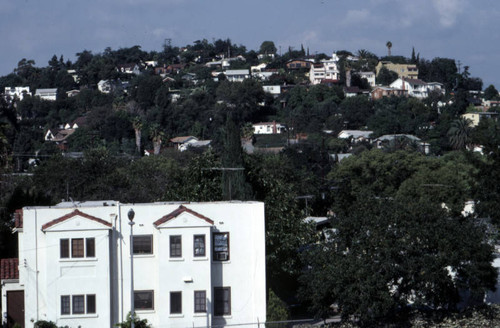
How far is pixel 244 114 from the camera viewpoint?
164m

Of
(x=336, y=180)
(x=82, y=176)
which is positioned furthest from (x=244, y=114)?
(x=82, y=176)

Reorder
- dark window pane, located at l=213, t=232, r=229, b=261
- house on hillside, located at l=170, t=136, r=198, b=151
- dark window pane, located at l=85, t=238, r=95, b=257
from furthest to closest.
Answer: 1. house on hillside, located at l=170, t=136, r=198, b=151
2. dark window pane, located at l=213, t=232, r=229, b=261
3. dark window pane, located at l=85, t=238, r=95, b=257

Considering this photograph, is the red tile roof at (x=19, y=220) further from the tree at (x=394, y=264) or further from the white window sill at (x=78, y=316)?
the tree at (x=394, y=264)

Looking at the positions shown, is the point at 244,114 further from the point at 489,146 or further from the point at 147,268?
the point at 147,268

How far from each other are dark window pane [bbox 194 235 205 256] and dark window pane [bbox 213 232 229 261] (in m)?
0.64

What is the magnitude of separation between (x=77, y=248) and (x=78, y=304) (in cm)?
206

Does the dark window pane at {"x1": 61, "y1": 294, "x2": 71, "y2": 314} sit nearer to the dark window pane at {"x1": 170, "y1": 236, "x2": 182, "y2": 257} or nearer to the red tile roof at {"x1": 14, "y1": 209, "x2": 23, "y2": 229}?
the red tile roof at {"x1": 14, "y1": 209, "x2": 23, "y2": 229}

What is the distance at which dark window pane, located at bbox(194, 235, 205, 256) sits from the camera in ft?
101

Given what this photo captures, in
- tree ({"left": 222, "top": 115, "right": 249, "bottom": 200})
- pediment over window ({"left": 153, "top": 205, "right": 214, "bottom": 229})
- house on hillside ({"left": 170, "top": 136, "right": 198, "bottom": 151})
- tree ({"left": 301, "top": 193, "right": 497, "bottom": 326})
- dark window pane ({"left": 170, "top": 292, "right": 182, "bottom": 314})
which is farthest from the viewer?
house on hillside ({"left": 170, "top": 136, "right": 198, "bottom": 151})

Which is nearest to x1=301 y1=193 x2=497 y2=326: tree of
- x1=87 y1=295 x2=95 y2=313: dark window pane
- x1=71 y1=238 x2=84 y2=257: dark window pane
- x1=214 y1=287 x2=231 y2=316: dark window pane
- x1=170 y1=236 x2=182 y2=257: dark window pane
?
x1=214 y1=287 x2=231 y2=316: dark window pane

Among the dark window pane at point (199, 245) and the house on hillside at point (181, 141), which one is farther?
the house on hillside at point (181, 141)

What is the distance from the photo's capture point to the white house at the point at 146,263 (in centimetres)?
2992

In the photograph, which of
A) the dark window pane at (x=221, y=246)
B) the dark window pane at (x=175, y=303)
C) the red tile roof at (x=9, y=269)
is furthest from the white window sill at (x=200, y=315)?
the red tile roof at (x=9, y=269)

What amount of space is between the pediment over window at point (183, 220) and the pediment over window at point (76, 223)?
201 cm
